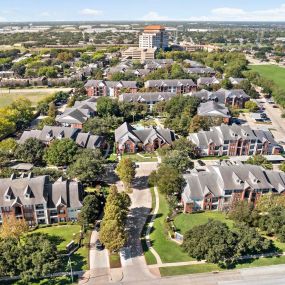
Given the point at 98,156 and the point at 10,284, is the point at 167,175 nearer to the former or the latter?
the point at 98,156

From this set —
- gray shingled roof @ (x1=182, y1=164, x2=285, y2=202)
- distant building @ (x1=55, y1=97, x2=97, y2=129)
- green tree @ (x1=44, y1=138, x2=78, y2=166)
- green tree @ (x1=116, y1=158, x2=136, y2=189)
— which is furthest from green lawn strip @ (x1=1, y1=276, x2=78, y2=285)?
distant building @ (x1=55, y1=97, x2=97, y2=129)

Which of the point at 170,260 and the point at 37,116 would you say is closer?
the point at 170,260

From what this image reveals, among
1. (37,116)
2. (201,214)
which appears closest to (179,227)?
(201,214)

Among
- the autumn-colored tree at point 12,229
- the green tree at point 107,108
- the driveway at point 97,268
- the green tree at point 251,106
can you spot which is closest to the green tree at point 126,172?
the driveway at point 97,268

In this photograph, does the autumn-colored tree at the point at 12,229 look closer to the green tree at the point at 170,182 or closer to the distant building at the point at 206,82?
the green tree at the point at 170,182

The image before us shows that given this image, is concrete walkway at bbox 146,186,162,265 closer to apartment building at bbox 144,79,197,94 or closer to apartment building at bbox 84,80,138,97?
apartment building at bbox 144,79,197,94

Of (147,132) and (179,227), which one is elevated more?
(147,132)

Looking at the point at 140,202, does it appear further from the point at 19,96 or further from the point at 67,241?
the point at 19,96
